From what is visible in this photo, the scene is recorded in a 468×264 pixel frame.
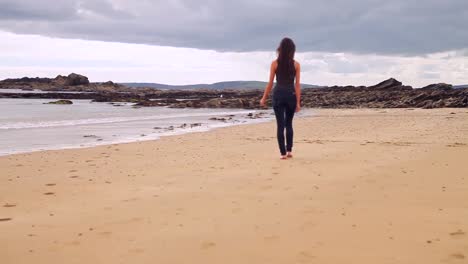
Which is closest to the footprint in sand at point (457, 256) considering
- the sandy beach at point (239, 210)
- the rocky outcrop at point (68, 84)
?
the sandy beach at point (239, 210)

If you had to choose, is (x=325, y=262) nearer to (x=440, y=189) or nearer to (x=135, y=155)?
(x=440, y=189)

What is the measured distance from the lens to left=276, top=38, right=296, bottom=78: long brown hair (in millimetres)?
8250

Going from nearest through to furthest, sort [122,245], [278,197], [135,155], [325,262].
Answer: [325,262], [122,245], [278,197], [135,155]

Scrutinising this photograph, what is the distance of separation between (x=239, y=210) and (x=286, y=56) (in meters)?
4.17

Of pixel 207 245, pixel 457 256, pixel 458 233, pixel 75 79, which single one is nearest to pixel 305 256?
pixel 207 245

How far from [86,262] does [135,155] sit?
609 cm

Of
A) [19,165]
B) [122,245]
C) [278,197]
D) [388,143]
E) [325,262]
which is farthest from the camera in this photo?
[388,143]

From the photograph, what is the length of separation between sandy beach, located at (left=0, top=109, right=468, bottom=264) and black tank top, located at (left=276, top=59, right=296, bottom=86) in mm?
1302

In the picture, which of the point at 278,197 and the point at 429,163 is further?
the point at 429,163

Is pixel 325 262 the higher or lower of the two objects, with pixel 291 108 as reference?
lower

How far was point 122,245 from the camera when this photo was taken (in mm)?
3809

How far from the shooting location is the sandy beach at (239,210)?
366 centimetres

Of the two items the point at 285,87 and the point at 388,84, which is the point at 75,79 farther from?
the point at 285,87

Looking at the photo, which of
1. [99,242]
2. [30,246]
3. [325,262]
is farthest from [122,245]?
[325,262]
